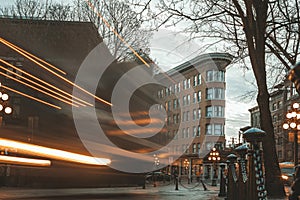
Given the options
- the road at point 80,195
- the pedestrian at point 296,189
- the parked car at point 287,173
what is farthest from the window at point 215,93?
the pedestrian at point 296,189

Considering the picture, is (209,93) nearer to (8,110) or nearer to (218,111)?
(218,111)

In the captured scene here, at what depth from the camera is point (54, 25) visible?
3347cm

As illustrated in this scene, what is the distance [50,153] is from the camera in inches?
429

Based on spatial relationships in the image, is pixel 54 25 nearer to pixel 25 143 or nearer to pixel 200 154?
pixel 25 143

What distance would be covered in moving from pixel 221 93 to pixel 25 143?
77965 millimetres

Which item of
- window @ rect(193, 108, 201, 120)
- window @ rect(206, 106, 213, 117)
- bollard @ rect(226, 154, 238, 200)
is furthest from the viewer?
window @ rect(193, 108, 201, 120)

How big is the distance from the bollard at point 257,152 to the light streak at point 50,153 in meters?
4.60

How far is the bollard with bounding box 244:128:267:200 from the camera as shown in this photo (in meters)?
9.09

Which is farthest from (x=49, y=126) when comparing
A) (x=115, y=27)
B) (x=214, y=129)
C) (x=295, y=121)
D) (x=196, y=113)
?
(x=196, y=113)

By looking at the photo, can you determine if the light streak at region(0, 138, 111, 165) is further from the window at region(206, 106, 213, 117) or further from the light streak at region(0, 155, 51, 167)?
the window at region(206, 106, 213, 117)

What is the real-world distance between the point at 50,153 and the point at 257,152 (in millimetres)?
4905

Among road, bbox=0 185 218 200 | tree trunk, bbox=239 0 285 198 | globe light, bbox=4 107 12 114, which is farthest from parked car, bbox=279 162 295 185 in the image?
globe light, bbox=4 107 12 114

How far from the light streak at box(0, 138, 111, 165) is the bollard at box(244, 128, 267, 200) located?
4.60m

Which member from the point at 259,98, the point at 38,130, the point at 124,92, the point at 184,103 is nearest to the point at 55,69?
the point at 38,130
